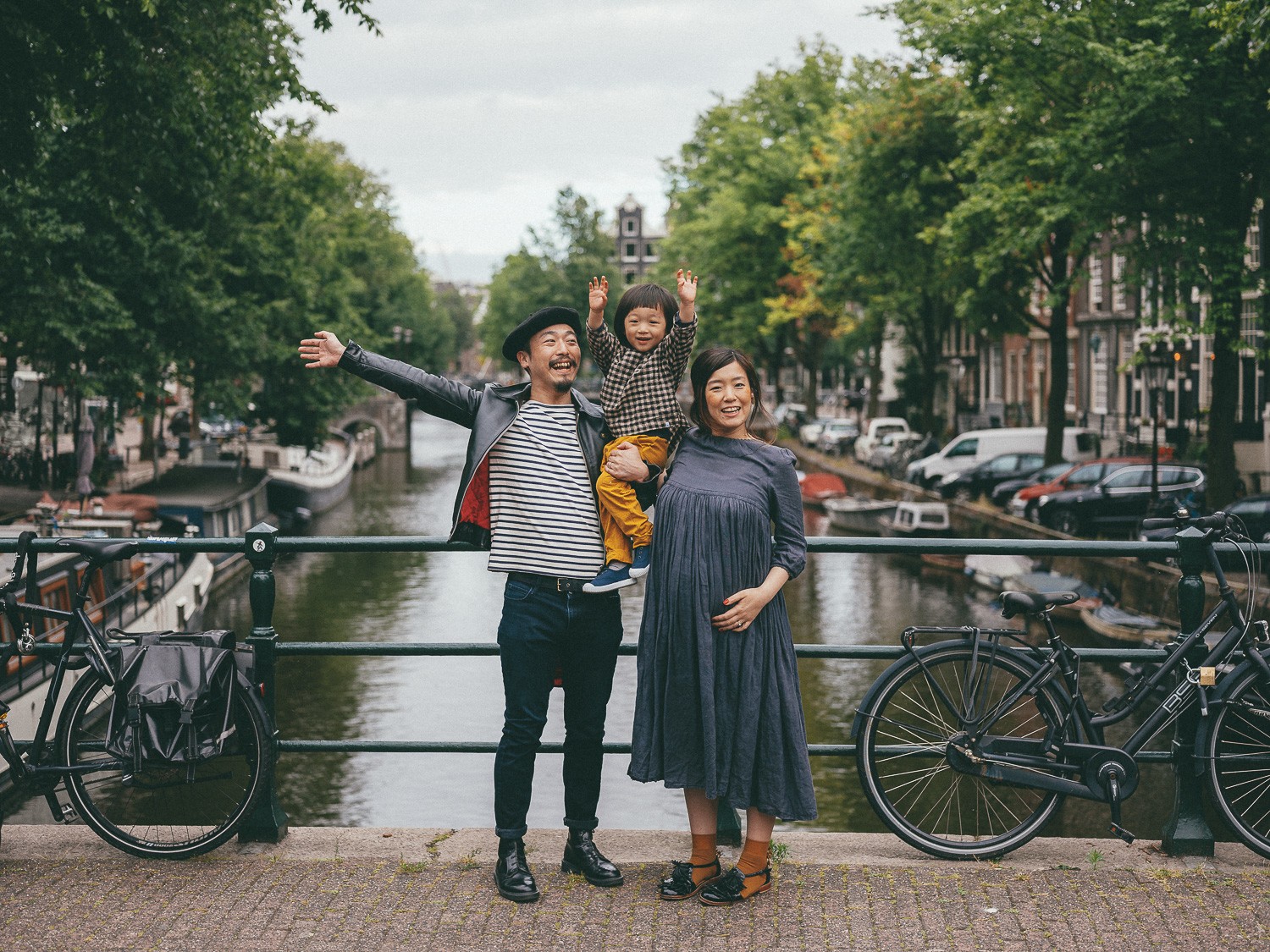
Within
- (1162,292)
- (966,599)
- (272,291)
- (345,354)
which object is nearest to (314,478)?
(272,291)

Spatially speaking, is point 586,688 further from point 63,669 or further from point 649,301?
point 63,669

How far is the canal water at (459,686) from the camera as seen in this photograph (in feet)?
55.3

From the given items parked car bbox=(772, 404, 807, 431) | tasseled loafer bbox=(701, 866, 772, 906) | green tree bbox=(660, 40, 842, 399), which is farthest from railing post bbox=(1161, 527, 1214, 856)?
parked car bbox=(772, 404, 807, 431)

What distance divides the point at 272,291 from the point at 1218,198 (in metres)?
22.6

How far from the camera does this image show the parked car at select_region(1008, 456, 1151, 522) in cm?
2961

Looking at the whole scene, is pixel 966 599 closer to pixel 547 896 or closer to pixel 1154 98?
pixel 1154 98

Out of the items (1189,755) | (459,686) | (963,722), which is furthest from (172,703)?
(459,686)

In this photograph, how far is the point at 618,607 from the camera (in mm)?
4625

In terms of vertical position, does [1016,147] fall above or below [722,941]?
above

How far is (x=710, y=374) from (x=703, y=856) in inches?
60.1

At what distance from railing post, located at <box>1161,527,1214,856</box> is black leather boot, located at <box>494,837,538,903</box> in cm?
219

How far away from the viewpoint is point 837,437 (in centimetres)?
5438

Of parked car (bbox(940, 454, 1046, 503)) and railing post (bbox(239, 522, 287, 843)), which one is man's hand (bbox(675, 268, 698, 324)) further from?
parked car (bbox(940, 454, 1046, 503))

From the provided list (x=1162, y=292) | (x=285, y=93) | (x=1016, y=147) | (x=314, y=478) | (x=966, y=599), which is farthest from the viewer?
(x=314, y=478)
